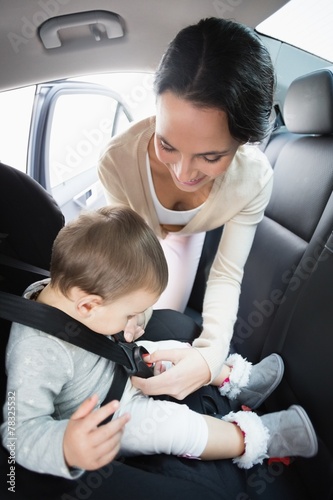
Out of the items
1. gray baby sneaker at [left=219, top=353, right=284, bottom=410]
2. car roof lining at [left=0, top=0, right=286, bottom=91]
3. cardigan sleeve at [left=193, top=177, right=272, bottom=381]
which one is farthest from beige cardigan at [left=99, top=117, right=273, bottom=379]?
car roof lining at [left=0, top=0, right=286, bottom=91]

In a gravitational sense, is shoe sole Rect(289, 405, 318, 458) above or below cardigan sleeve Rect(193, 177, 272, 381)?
below

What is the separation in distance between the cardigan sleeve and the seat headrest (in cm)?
26

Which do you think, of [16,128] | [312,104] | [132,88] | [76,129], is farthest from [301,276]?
[76,129]

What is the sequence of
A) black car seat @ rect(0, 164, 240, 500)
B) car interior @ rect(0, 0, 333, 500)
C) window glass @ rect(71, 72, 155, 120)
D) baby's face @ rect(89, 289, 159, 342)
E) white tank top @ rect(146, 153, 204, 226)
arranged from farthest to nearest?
1. window glass @ rect(71, 72, 155, 120)
2. white tank top @ rect(146, 153, 204, 226)
3. car interior @ rect(0, 0, 333, 500)
4. baby's face @ rect(89, 289, 159, 342)
5. black car seat @ rect(0, 164, 240, 500)

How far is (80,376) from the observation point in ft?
2.60

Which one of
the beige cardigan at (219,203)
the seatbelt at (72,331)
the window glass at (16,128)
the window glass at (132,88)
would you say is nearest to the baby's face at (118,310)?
the seatbelt at (72,331)

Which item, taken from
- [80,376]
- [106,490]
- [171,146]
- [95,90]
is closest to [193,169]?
[171,146]

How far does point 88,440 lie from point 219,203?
73 cm

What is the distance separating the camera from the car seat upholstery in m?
0.94

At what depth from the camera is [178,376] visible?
2.92 ft

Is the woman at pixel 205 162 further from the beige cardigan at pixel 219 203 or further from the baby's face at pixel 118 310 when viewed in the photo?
the baby's face at pixel 118 310

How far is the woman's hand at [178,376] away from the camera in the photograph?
2.87 feet

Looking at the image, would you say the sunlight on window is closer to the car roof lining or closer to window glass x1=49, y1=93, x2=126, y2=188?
the car roof lining

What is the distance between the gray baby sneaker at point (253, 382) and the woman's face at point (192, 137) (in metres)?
0.60
